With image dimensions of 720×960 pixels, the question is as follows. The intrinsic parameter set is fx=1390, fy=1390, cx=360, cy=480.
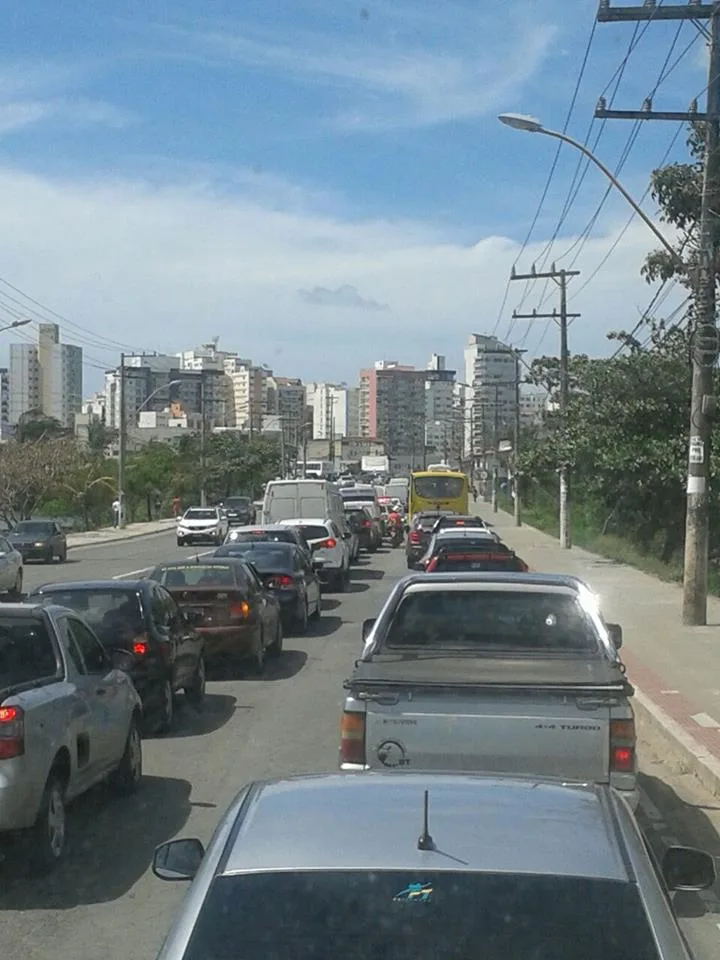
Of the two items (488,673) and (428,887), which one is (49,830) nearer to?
(488,673)

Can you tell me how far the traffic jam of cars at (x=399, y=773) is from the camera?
3.28m

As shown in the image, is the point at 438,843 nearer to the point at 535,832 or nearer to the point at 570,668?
the point at 535,832

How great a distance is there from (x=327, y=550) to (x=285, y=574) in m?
8.87

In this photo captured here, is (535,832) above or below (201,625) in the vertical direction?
above

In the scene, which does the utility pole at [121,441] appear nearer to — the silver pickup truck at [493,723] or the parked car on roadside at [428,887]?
the silver pickup truck at [493,723]

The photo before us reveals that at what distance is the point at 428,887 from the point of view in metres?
3.34

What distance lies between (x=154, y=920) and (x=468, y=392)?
7189 inches

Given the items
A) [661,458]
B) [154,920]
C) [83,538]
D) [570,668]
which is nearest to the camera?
[154,920]

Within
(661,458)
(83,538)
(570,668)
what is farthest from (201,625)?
(83,538)

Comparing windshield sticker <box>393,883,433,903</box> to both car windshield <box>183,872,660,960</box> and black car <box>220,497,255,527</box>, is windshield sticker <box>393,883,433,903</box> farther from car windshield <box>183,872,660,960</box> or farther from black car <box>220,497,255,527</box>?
black car <box>220,497,255,527</box>

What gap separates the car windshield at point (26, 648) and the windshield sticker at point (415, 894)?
5.96m

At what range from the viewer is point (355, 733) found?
740 cm

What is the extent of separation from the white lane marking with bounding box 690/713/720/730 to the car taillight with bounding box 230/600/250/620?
226 inches

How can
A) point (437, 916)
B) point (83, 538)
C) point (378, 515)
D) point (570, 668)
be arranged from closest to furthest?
point (437, 916) < point (570, 668) < point (378, 515) < point (83, 538)
